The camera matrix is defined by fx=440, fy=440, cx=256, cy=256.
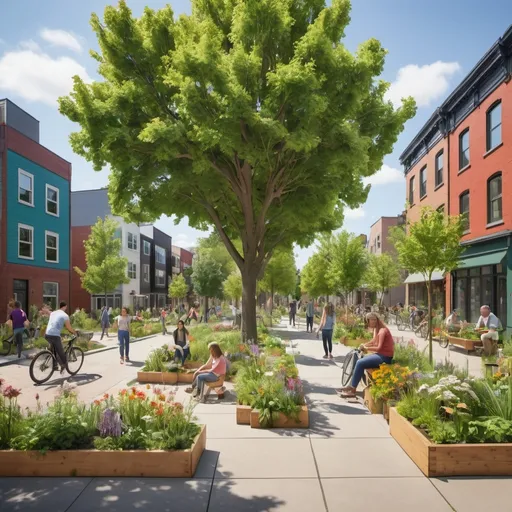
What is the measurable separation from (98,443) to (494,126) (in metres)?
19.6

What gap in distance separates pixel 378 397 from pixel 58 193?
2475cm

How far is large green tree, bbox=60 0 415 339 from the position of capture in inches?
381

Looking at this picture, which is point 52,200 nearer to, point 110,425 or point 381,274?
point 110,425

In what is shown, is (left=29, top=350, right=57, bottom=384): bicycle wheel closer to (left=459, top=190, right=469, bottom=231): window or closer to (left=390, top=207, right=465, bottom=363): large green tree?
(left=390, top=207, right=465, bottom=363): large green tree

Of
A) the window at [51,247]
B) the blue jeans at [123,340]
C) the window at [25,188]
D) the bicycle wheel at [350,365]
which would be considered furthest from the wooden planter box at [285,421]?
the window at [51,247]

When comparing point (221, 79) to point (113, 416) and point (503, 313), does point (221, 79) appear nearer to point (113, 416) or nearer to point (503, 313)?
point (113, 416)

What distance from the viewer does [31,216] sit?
78.7 feet

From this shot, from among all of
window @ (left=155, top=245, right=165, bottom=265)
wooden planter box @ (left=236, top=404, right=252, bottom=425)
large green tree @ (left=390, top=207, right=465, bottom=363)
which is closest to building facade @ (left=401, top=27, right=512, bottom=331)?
large green tree @ (left=390, top=207, right=465, bottom=363)

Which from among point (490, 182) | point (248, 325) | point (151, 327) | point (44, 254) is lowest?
point (151, 327)

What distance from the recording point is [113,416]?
17.3 feet

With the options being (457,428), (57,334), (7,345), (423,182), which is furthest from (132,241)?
(457,428)

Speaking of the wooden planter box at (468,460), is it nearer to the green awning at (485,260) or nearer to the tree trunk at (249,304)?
the tree trunk at (249,304)

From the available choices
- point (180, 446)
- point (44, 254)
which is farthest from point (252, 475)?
point (44, 254)

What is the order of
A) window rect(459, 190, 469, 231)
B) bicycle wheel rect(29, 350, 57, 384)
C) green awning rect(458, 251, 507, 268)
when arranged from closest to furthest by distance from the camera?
bicycle wheel rect(29, 350, 57, 384) < green awning rect(458, 251, 507, 268) < window rect(459, 190, 469, 231)
